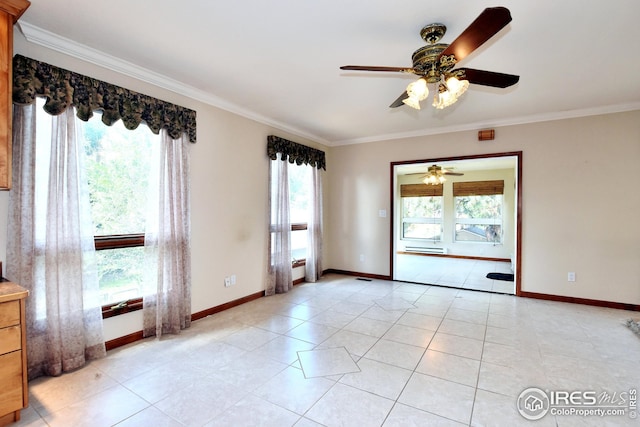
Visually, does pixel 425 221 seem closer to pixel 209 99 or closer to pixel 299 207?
pixel 299 207

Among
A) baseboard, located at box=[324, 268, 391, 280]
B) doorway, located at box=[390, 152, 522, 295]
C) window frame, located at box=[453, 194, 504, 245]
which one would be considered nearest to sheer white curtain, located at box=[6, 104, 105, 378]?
baseboard, located at box=[324, 268, 391, 280]

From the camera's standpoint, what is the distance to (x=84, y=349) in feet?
7.80

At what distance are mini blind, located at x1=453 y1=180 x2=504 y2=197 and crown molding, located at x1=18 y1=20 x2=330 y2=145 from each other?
20.4ft

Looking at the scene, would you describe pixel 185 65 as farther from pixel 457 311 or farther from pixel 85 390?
pixel 457 311

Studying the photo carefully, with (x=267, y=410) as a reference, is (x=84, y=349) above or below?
above

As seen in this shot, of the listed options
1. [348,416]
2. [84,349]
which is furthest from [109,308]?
[348,416]

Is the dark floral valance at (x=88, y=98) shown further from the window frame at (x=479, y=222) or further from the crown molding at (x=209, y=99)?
the window frame at (x=479, y=222)

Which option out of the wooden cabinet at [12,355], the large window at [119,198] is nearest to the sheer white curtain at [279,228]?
the large window at [119,198]

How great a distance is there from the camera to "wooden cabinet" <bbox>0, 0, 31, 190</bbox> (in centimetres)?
177

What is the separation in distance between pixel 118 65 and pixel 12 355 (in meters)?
2.31

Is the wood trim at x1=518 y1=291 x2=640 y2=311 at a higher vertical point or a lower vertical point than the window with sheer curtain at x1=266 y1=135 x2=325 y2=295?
lower

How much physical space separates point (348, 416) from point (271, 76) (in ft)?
A: 9.47

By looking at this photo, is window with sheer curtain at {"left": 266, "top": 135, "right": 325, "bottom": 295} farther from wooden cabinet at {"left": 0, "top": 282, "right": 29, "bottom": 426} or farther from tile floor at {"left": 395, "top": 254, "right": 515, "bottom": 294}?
wooden cabinet at {"left": 0, "top": 282, "right": 29, "bottom": 426}

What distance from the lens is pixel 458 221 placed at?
26.7ft
